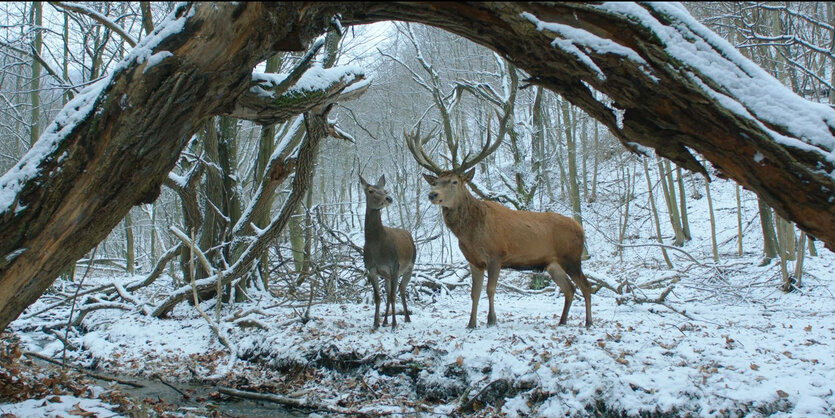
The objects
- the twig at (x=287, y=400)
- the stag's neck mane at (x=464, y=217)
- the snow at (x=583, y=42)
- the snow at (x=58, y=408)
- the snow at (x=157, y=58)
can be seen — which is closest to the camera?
the snow at (x=583, y=42)

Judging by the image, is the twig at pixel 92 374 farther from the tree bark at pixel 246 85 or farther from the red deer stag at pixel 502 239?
the red deer stag at pixel 502 239

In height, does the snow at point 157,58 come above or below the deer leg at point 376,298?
above

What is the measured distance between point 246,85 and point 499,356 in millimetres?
3492

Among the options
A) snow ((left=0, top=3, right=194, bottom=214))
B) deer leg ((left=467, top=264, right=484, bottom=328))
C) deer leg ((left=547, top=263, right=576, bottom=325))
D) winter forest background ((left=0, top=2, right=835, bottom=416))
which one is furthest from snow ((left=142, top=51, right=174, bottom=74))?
deer leg ((left=547, top=263, right=576, bottom=325))

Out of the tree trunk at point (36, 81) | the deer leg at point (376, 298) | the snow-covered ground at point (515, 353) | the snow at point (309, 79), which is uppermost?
the tree trunk at point (36, 81)

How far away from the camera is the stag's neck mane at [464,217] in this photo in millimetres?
6914

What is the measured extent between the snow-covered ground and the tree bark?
5.68 feet

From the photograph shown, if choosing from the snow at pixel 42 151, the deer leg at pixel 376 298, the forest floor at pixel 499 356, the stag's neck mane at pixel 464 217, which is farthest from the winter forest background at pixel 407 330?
the stag's neck mane at pixel 464 217

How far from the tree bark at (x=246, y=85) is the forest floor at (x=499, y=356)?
1.68 m

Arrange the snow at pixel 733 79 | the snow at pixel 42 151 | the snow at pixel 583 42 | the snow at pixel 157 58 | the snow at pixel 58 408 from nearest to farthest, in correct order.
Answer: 1. the snow at pixel 733 79
2. the snow at pixel 583 42
3. the snow at pixel 157 58
4. the snow at pixel 42 151
5. the snow at pixel 58 408

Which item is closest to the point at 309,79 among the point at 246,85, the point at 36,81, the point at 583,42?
the point at 246,85

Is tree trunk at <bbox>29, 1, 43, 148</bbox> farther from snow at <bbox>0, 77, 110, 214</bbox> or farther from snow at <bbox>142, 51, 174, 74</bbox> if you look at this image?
snow at <bbox>142, 51, 174, 74</bbox>

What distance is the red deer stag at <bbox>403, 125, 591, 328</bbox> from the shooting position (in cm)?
681

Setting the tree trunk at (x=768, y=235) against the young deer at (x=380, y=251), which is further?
the tree trunk at (x=768, y=235)
